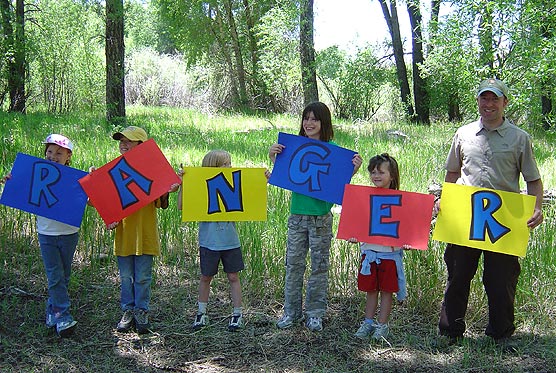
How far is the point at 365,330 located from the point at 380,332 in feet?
0.38

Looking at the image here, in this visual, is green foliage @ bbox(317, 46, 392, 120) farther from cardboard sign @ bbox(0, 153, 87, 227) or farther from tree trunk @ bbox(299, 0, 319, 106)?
cardboard sign @ bbox(0, 153, 87, 227)

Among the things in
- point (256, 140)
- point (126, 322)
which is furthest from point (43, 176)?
point (256, 140)

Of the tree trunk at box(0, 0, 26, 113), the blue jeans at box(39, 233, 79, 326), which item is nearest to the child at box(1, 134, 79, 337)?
the blue jeans at box(39, 233, 79, 326)

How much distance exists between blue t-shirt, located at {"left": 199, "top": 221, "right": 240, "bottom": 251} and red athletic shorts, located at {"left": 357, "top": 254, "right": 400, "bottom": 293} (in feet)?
3.30

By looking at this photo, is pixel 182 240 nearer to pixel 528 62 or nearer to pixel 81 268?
pixel 81 268

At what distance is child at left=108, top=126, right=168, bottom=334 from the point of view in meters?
4.14

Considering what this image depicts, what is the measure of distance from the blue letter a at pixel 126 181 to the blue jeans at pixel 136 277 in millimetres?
413

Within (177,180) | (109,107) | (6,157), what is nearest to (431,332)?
(177,180)

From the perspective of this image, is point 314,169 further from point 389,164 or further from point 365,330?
point 365,330

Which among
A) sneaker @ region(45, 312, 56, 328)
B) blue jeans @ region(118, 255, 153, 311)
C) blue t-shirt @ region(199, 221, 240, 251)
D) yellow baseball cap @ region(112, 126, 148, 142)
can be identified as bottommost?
sneaker @ region(45, 312, 56, 328)

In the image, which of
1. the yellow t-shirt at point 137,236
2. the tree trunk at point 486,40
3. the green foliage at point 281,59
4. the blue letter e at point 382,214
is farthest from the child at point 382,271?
the green foliage at point 281,59

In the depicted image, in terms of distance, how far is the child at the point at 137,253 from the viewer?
4.14 m

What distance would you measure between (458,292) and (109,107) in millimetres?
9374

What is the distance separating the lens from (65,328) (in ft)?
13.4
